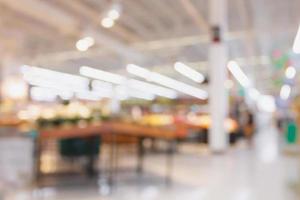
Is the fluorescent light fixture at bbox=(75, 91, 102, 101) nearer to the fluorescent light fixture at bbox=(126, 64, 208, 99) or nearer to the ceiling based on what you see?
the fluorescent light fixture at bbox=(126, 64, 208, 99)

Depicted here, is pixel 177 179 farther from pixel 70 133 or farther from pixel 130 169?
pixel 70 133

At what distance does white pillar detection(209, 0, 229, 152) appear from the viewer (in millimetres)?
7031

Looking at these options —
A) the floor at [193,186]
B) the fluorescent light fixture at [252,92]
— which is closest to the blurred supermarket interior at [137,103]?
the floor at [193,186]

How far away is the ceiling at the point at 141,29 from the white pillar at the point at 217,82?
31 centimetres

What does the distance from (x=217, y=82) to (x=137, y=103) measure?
224cm

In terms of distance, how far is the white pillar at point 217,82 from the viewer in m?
7.03

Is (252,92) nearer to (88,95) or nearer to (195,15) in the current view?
(195,15)

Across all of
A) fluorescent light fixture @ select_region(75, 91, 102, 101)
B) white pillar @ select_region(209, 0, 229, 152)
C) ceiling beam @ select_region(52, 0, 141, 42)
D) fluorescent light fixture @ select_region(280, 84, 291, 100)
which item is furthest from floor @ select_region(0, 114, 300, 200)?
ceiling beam @ select_region(52, 0, 141, 42)

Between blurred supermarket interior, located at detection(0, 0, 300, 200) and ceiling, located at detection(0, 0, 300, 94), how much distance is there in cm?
5

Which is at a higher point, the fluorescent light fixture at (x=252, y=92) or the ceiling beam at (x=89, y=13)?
the ceiling beam at (x=89, y=13)

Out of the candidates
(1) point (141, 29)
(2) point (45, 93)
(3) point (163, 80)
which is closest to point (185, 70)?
(3) point (163, 80)

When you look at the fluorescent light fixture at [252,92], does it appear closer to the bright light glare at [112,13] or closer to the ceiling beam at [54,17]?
the ceiling beam at [54,17]

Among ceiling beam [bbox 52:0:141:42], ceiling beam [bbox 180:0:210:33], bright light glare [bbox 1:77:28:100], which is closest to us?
ceiling beam [bbox 180:0:210:33]

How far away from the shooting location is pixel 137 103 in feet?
18.4
